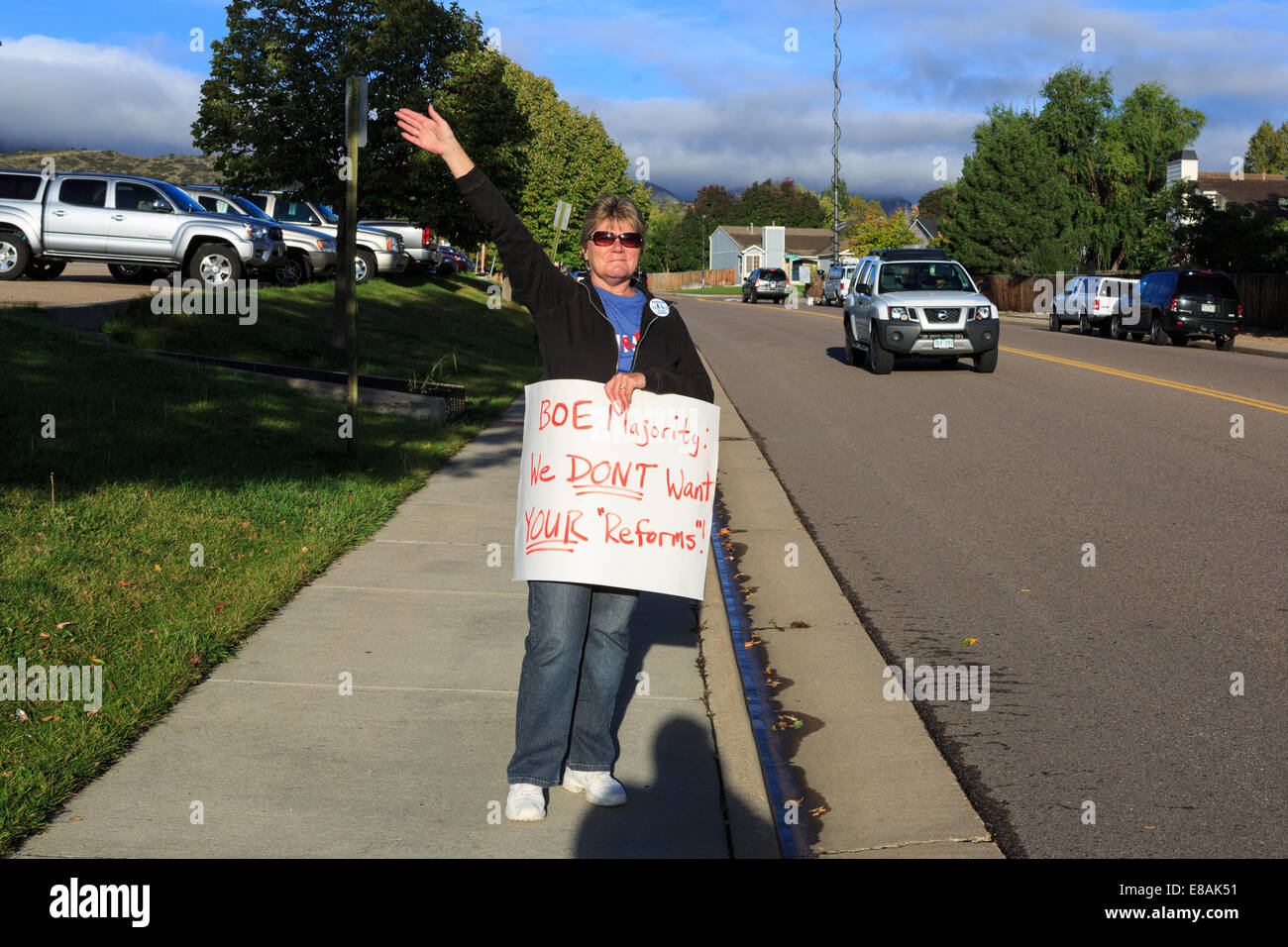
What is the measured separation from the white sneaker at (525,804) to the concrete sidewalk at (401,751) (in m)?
0.04

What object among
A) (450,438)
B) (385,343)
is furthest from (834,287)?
(450,438)

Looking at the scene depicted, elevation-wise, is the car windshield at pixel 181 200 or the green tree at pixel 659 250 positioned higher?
the green tree at pixel 659 250

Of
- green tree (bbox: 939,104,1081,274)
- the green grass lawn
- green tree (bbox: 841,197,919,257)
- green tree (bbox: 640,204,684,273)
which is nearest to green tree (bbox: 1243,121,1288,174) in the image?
green tree (bbox: 841,197,919,257)

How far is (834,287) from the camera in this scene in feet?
193

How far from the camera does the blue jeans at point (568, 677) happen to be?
4195mm

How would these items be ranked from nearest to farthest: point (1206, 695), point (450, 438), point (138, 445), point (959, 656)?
point (1206, 695)
point (959, 656)
point (138, 445)
point (450, 438)

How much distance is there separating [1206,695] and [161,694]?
14.2 feet

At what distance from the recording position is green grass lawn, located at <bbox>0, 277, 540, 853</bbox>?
4934mm

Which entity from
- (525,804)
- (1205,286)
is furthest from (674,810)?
(1205,286)

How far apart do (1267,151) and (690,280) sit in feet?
193

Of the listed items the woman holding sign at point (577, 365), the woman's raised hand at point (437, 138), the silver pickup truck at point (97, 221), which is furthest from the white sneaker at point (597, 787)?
the silver pickup truck at point (97, 221)

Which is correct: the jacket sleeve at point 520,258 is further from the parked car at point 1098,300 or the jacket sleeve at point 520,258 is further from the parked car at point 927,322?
the parked car at point 1098,300
